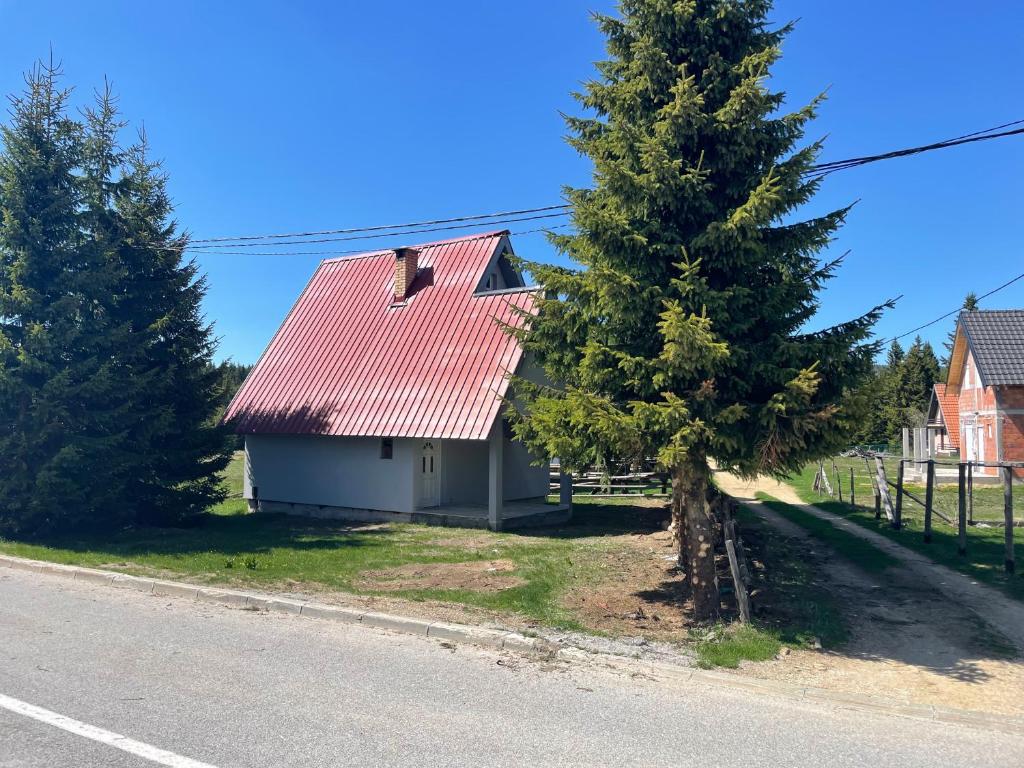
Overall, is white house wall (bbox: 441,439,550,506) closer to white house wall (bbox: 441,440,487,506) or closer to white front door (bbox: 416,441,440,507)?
white house wall (bbox: 441,440,487,506)

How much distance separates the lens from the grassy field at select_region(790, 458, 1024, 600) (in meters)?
11.2

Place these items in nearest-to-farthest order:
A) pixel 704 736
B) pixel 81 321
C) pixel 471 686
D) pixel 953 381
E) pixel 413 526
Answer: pixel 704 736, pixel 471 686, pixel 81 321, pixel 413 526, pixel 953 381

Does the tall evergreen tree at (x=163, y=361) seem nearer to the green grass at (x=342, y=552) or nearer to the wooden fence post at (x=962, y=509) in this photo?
the green grass at (x=342, y=552)

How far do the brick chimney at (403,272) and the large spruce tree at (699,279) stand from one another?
12.8 metres

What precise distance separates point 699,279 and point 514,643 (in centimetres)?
442

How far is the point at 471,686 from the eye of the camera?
252 inches

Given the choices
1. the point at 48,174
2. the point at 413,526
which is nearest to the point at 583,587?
the point at 413,526

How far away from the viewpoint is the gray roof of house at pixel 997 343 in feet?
97.8

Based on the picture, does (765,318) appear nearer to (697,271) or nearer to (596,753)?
(697,271)

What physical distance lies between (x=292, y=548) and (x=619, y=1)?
35.7ft

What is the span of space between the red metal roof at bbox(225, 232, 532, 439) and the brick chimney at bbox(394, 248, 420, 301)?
270 mm

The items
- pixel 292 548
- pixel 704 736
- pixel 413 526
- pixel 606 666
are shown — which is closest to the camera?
pixel 704 736

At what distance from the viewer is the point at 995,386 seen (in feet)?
97.7

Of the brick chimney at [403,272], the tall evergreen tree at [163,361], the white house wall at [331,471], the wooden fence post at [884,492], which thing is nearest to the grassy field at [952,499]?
the wooden fence post at [884,492]
